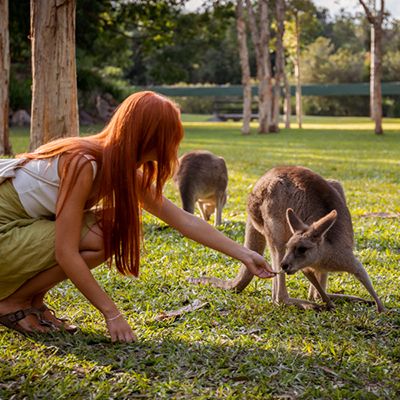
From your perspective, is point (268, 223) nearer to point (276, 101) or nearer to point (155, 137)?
point (155, 137)

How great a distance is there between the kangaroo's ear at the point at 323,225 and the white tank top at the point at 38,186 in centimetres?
119

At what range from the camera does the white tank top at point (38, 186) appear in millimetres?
2764

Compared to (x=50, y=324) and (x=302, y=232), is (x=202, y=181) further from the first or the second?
(x=50, y=324)

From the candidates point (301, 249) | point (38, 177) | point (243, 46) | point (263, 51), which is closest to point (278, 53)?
point (263, 51)

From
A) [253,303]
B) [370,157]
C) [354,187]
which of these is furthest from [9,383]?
[370,157]

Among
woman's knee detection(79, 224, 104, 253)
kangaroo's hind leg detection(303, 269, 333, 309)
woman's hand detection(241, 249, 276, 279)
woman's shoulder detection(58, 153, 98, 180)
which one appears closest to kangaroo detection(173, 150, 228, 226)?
kangaroo's hind leg detection(303, 269, 333, 309)

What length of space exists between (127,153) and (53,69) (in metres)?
3.69

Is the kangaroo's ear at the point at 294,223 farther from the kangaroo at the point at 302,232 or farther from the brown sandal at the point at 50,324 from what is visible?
the brown sandal at the point at 50,324

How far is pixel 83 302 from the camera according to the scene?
3.41m

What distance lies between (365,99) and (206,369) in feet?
127

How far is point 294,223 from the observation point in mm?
3285

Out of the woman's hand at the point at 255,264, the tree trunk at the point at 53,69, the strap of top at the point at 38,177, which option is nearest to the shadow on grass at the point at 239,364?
the woman's hand at the point at 255,264

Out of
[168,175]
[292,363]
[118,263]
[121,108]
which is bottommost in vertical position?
[292,363]

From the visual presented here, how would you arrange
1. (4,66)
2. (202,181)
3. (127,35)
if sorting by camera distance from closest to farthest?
(202,181)
(4,66)
(127,35)
